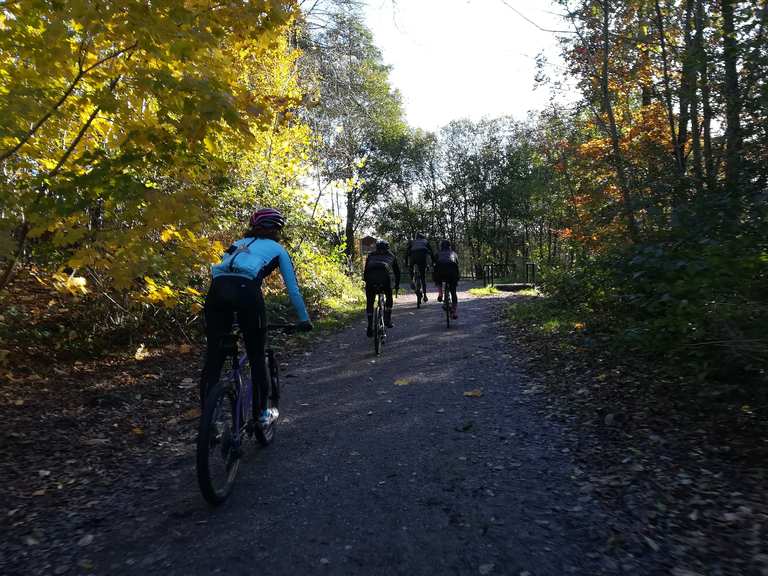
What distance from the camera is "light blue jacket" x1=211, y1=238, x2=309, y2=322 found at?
3721mm

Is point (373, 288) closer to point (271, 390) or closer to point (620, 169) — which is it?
point (271, 390)

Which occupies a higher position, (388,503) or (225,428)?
(225,428)

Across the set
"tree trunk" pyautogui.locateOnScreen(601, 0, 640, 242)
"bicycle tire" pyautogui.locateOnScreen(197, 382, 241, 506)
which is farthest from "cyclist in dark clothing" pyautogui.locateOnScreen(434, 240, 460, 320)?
"bicycle tire" pyautogui.locateOnScreen(197, 382, 241, 506)

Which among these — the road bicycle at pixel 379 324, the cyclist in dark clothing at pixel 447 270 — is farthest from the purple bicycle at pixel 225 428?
the cyclist in dark clothing at pixel 447 270

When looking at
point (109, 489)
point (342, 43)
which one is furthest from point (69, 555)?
point (342, 43)

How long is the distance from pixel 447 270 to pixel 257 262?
7.71 metres

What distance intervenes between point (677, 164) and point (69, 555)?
7.93 metres

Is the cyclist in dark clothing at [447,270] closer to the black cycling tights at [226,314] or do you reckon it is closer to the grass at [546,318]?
the grass at [546,318]

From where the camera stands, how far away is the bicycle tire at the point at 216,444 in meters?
3.10

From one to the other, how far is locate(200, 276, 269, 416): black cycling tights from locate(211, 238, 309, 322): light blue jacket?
68 mm

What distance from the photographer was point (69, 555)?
2.85m

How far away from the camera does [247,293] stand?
12.1 feet

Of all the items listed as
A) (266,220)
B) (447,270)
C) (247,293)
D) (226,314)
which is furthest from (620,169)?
(226,314)

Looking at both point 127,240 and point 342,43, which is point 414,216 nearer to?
point 342,43
